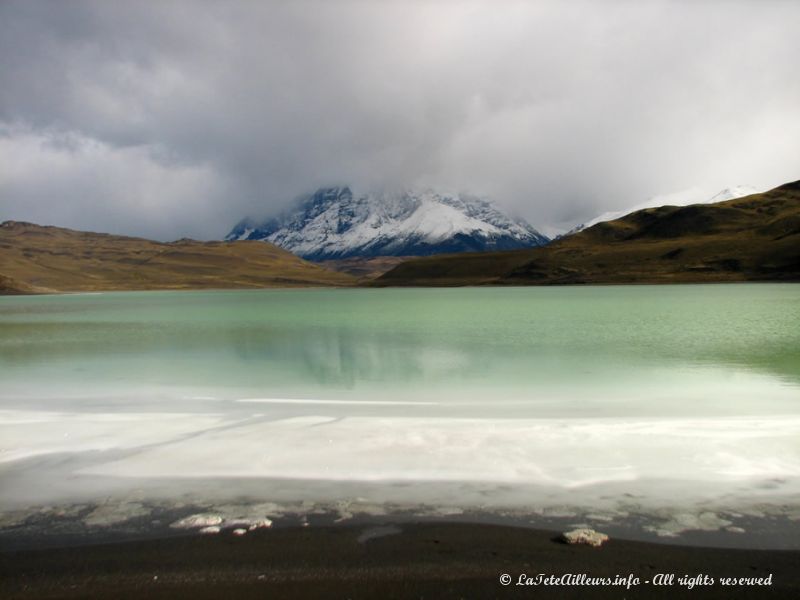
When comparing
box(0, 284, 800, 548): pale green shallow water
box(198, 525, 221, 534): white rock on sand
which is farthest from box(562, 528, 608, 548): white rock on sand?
box(198, 525, 221, 534): white rock on sand

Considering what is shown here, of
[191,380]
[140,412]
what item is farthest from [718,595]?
[191,380]

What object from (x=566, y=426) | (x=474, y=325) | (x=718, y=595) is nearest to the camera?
(x=718, y=595)

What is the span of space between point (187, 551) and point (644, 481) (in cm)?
694

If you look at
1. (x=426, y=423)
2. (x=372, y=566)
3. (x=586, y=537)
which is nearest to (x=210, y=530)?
(x=372, y=566)

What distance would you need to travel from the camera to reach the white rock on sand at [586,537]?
741cm

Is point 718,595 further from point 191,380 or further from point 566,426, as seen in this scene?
point 191,380

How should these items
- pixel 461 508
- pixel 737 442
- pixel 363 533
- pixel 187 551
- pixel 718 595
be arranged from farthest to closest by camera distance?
pixel 737 442 < pixel 461 508 < pixel 363 533 < pixel 187 551 < pixel 718 595

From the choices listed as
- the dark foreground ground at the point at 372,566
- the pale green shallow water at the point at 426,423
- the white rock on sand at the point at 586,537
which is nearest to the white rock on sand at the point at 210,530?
the dark foreground ground at the point at 372,566

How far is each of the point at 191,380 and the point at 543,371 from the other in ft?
43.4

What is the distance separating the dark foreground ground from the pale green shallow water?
132 centimetres

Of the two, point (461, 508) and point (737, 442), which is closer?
point (461, 508)

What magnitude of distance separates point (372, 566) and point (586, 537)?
8.76ft

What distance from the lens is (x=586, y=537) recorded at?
295 inches

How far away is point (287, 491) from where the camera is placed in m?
9.55
